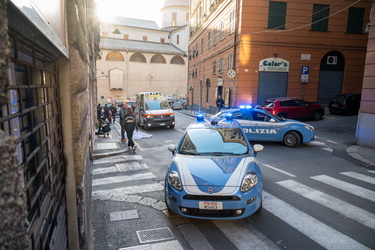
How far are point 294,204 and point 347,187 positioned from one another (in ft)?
6.71

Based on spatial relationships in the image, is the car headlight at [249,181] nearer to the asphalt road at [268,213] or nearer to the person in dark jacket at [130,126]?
the asphalt road at [268,213]

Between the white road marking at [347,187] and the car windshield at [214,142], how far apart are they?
290 cm

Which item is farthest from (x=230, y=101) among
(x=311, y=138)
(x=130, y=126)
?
(x=130, y=126)

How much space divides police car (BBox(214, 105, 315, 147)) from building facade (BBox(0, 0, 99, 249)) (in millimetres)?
9410

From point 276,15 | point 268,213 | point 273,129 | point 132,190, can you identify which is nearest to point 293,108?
point 273,129

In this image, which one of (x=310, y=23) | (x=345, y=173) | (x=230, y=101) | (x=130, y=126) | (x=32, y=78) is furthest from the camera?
(x=230, y=101)

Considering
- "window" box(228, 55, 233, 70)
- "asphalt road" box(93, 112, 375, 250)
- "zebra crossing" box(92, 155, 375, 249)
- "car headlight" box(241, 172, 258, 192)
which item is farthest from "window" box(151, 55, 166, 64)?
"car headlight" box(241, 172, 258, 192)

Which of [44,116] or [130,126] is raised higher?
[44,116]

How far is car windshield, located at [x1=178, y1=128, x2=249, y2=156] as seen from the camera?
6.02m

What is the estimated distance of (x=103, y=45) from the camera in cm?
4825

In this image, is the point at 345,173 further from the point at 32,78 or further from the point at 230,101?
the point at 230,101

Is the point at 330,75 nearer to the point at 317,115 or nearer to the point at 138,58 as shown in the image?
the point at 317,115

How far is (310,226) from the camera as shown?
4.97m

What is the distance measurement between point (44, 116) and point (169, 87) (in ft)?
176
